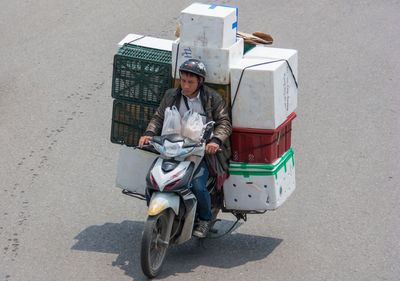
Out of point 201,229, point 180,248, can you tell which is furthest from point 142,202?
point 201,229

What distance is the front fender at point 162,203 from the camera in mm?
6470

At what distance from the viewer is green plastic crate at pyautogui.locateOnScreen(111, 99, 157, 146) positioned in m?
7.43

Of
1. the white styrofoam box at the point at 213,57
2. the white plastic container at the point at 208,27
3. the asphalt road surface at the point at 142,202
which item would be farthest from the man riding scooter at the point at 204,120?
the asphalt road surface at the point at 142,202

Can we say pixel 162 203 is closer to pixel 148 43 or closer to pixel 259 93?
pixel 259 93

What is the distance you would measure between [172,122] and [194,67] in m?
0.54

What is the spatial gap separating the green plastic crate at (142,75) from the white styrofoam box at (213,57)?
0.69 ft

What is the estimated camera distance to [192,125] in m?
6.89

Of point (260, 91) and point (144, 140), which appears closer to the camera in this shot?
point (260, 91)

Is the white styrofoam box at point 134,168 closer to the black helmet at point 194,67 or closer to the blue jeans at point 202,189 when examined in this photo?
the blue jeans at point 202,189

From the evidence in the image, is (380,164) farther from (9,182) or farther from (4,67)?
(4,67)

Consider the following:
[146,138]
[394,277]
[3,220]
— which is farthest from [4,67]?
[394,277]

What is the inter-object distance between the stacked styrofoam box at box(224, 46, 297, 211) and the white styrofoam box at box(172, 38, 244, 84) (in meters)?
0.08

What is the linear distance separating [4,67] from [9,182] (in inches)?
138

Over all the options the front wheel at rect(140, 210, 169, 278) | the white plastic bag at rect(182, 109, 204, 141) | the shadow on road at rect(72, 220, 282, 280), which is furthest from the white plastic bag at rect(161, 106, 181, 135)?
the shadow on road at rect(72, 220, 282, 280)
